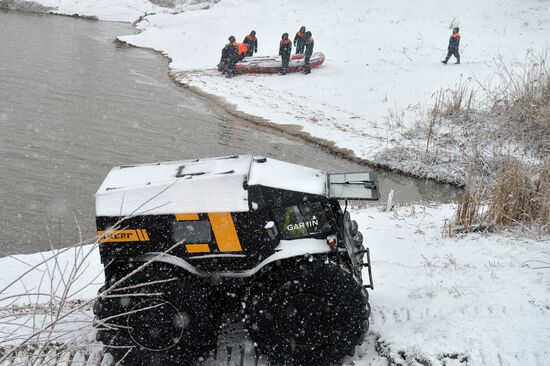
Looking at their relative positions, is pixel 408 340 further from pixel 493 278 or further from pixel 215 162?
pixel 215 162

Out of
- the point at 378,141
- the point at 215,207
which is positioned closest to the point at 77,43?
the point at 378,141

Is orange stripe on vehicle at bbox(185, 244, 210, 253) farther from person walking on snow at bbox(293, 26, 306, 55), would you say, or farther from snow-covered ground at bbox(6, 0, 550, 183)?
person walking on snow at bbox(293, 26, 306, 55)

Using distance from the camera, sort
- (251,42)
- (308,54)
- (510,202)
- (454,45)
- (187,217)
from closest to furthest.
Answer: (187,217)
(510,202)
(454,45)
(308,54)
(251,42)

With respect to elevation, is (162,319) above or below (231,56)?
below

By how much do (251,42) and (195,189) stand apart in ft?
66.3

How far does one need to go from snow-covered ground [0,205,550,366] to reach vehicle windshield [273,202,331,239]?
1354mm

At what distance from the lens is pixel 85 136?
14852 mm

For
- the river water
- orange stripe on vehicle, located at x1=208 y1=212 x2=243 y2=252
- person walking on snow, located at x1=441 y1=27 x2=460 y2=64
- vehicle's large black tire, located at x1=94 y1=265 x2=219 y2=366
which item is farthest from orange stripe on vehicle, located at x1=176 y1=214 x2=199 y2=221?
person walking on snow, located at x1=441 y1=27 x2=460 y2=64

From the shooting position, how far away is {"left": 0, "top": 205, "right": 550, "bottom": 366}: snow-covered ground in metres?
5.04

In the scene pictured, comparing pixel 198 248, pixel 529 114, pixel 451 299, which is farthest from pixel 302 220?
pixel 529 114

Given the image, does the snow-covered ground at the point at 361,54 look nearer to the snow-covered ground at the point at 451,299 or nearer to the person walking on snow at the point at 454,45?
the person walking on snow at the point at 454,45

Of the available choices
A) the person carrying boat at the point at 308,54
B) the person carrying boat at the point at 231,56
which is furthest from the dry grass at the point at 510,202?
the person carrying boat at the point at 231,56

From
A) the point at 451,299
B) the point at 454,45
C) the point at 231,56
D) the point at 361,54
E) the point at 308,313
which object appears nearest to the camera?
the point at 308,313

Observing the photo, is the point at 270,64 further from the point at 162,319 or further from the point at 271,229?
the point at 162,319
